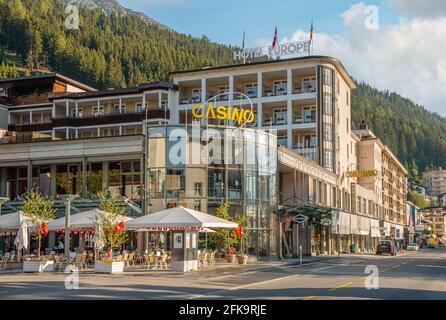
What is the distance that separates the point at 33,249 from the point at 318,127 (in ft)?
116

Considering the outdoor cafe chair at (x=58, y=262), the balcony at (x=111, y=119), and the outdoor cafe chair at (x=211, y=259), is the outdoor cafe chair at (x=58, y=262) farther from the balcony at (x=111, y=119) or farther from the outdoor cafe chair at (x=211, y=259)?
A: the balcony at (x=111, y=119)

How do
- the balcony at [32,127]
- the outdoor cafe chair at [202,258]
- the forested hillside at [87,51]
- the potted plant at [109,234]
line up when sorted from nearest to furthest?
the potted plant at [109,234] < the outdoor cafe chair at [202,258] < the balcony at [32,127] < the forested hillside at [87,51]

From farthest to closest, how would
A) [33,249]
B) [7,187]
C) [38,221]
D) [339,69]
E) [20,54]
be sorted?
[20,54], [339,69], [7,187], [33,249], [38,221]

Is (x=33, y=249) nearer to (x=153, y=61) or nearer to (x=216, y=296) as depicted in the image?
(x=216, y=296)

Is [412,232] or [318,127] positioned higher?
[318,127]

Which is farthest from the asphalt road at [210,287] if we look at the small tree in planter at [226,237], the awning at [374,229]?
the awning at [374,229]

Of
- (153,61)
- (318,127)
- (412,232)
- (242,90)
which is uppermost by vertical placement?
(153,61)

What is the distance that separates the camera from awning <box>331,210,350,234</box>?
6662 centimetres

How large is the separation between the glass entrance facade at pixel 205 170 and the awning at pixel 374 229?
51.3 meters

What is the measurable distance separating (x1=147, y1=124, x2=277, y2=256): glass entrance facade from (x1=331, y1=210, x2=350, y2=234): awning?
65.7 feet

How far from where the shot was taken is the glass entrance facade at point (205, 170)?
149 feet

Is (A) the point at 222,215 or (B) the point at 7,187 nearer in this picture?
(A) the point at 222,215

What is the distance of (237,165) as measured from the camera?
154ft
